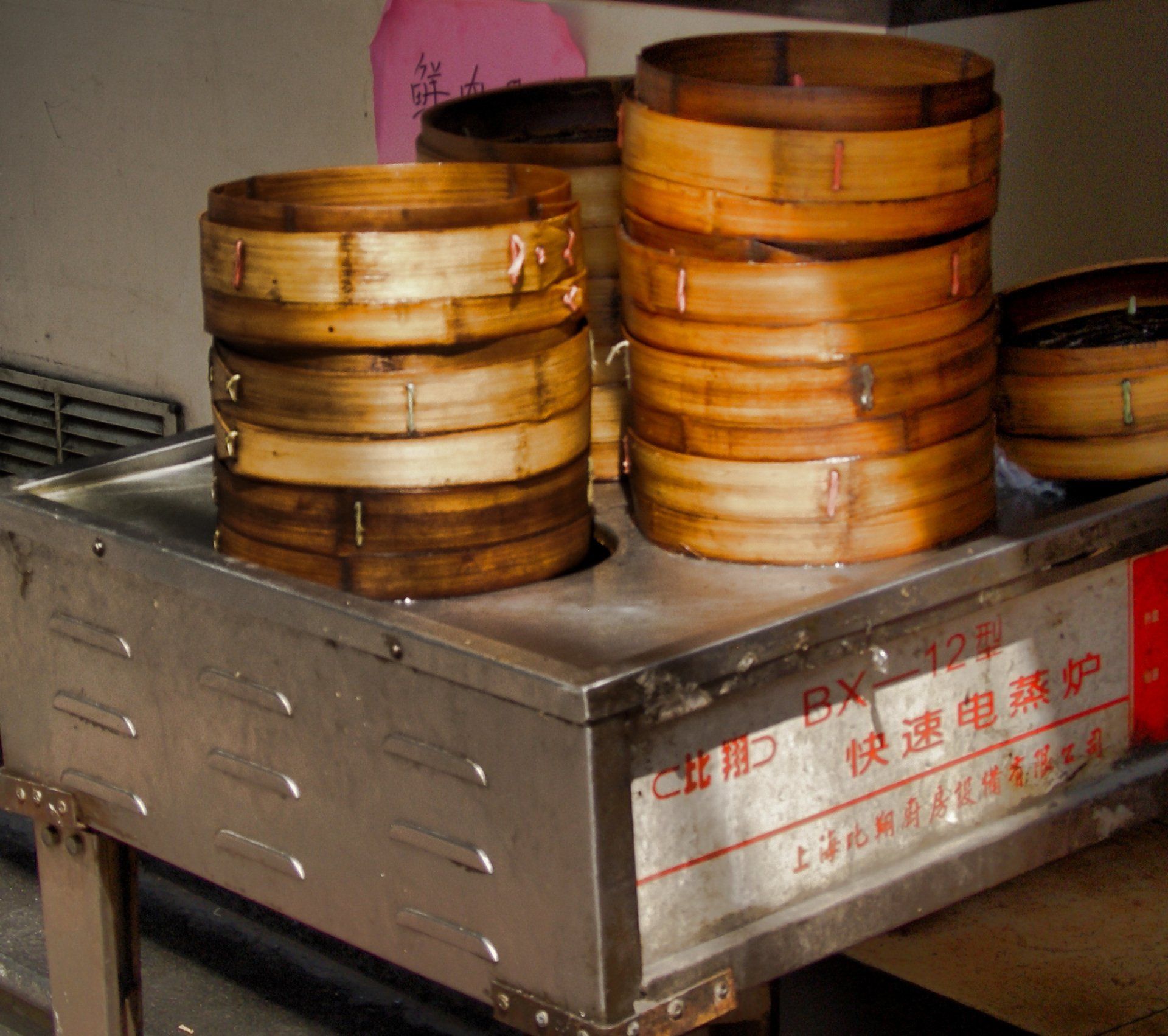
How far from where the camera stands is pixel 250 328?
1.85 m

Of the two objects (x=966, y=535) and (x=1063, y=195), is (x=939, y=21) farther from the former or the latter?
(x=966, y=535)

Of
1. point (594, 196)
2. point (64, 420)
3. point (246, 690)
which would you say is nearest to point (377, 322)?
point (246, 690)

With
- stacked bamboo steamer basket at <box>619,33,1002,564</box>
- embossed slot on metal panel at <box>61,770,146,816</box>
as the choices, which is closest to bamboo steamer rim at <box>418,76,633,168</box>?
stacked bamboo steamer basket at <box>619,33,1002,564</box>

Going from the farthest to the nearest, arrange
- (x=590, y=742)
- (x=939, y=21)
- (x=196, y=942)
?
(x=196, y=942) < (x=939, y=21) < (x=590, y=742)

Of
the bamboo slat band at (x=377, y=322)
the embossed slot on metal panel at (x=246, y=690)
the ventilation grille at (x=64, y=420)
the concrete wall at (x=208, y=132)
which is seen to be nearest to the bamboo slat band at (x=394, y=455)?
the bamboo slat band at (x=377, y=322)

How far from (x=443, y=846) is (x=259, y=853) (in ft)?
1.07

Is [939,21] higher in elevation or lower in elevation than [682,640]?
higher

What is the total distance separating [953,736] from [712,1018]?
0.45 metres

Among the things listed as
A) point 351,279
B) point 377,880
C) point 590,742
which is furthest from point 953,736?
point 351,279

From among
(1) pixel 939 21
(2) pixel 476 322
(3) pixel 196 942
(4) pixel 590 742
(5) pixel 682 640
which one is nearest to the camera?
(4) pixel 590 742

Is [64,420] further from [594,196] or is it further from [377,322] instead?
[377,322]

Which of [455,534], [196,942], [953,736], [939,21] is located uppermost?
[939,21]

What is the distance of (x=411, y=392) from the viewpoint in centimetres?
182

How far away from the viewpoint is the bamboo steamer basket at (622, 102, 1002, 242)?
6.05 ft
